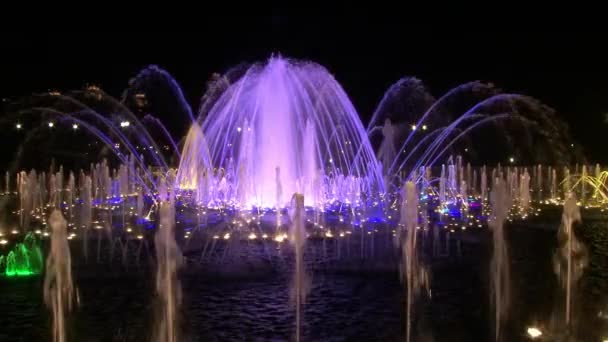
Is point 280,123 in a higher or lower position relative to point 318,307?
higher

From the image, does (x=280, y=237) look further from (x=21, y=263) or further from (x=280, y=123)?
(x=280, y=123)

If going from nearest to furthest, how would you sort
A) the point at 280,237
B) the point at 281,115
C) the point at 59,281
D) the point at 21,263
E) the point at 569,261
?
the point at 59,281, the point at 21,263, the point at 569,261, the point at 280,237, the point at 281,115

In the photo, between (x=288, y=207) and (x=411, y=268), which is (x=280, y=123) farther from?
(x=411, y=268)

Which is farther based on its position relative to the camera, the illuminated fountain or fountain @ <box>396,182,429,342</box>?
the illuminated fountain

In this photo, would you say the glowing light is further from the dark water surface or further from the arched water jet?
the arched water jet

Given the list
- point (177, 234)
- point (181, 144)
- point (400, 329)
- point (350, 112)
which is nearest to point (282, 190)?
point (350, 112)

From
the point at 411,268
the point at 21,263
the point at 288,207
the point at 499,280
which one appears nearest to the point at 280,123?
the point at 288,207

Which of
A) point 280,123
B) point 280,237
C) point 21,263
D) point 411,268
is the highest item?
point 280,123

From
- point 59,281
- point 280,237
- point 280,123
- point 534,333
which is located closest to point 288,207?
point 280,123

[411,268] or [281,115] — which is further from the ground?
[281,115]

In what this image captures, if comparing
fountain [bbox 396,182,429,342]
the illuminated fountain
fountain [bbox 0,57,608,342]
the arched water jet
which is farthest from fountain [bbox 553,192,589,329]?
the arched water jet

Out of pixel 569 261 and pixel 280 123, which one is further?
pixel 280 123

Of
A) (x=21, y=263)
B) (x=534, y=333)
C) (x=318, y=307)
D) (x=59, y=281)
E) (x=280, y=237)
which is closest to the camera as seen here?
(x=534, y=333)

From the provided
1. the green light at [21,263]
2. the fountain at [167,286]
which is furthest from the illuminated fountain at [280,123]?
the green light at [21,263]
